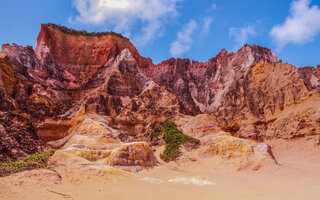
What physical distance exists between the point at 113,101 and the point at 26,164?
81.2ft

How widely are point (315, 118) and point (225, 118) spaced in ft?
36.9

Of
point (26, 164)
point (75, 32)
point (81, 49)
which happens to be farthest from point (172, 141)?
point (75, 32)

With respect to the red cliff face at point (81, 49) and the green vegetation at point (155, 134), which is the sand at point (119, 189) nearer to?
the green vegetation at point (155, 134)

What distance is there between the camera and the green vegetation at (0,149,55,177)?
7.72 meters

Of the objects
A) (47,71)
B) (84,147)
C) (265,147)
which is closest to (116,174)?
(84,147)

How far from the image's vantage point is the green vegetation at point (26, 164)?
7.72 meters

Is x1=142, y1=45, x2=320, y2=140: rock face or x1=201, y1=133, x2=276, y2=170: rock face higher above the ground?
x1=142, y1=45, x2=320, y2=140: rock face

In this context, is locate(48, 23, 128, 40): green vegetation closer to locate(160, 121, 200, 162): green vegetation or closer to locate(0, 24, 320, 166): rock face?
locate(0, 24, 320, 166): rock face

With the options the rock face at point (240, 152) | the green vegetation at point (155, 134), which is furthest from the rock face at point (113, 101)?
the rock face at point (240, 152)

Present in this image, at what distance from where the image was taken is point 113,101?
33.2 metres

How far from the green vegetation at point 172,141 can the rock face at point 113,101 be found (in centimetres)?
232

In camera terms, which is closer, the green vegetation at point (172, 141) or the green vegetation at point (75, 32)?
the green vegetation at point (172, 141)

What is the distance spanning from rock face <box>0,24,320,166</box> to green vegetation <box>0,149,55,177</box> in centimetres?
71

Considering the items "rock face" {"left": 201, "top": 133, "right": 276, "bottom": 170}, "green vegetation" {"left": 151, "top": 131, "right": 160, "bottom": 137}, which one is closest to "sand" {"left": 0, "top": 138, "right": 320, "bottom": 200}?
"rock face" {"left": 201, "top": 133, "right": 276, "bottom": 170}
